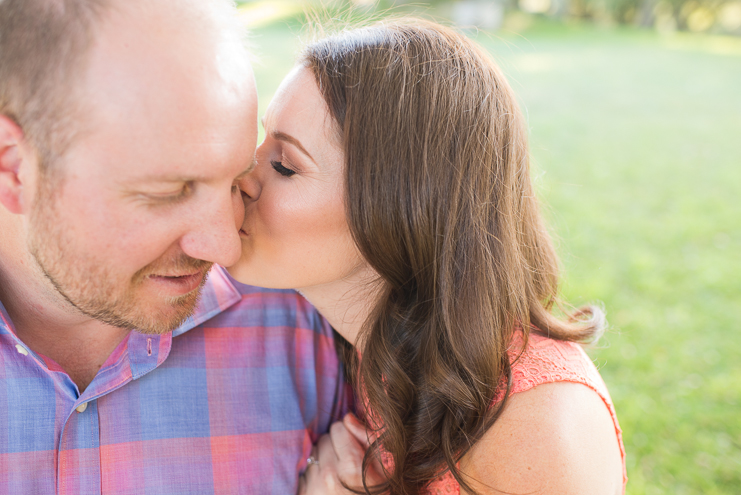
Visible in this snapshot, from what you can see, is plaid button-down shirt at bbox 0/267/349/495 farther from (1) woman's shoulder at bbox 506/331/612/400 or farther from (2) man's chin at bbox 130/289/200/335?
(1) woman's shoulder at bbox 506/331/612/400

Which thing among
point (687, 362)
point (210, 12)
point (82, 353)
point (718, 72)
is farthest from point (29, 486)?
point (718, 72)

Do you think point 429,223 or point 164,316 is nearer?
point 164,316

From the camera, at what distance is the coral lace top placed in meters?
1.69

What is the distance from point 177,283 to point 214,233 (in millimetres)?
205

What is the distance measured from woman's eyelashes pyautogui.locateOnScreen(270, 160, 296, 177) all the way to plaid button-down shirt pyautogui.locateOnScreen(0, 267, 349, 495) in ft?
1.34

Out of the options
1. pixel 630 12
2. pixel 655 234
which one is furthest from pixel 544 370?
pixel 630 12

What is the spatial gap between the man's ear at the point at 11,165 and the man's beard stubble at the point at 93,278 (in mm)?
56

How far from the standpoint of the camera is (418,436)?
180cm

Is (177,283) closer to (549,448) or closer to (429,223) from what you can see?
(429,223)

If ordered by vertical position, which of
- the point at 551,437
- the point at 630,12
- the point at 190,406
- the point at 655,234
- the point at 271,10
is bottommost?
the point at 630,12

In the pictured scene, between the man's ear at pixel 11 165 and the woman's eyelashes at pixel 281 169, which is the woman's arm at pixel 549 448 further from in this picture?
the man's ear at pixel 11 165

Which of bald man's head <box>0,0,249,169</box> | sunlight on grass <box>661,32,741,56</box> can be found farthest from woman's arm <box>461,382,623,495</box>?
sunlight on grass <box>661,32,741,56</box>

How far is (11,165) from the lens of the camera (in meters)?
1.43

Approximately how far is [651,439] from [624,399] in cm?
34
